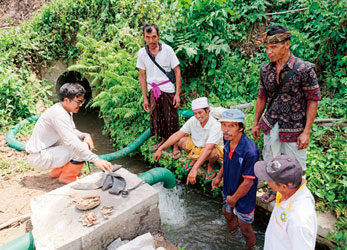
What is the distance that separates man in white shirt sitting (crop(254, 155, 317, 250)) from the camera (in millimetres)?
1921

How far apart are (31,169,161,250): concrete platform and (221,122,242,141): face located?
118 centimetres

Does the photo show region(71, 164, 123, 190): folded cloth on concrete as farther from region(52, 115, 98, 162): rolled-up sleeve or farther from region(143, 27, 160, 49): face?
region(143, 27, 160, 49): face

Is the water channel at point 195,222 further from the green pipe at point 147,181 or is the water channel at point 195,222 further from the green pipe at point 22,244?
the green pipe at point 22,244

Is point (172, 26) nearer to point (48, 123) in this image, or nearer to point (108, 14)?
point (108, 14)

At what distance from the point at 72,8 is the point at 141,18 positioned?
2.78 meters

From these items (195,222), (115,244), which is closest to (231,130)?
(115,244)

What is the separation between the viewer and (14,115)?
7.23 m

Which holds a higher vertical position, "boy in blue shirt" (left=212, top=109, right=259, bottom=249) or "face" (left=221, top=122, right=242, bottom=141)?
"face" (left=221, top=122, right=242, bottom=141)

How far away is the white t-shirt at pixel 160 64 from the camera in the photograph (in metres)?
4.76

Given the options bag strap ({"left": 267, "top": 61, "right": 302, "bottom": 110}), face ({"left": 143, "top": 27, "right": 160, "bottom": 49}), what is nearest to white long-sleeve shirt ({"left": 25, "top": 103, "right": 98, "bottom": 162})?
face ({"left": 143, "top": 27, "right": 160, "bottom": 49})

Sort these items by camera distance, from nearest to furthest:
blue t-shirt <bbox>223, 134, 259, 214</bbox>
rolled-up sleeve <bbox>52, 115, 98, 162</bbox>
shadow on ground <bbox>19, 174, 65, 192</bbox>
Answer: blue t-shirt <bbox>223, 134, 259, 214</bbox> → rolled-up sleeve <bbox>52, 115, 98, 162</bbox> → shadow on ground <bbox>19, 174, 65, 192</bbox>

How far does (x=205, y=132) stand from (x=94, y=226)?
8.00 ft

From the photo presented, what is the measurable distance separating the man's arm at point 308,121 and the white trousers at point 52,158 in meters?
3.15

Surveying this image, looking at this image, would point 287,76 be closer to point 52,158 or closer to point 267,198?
point 267,198
